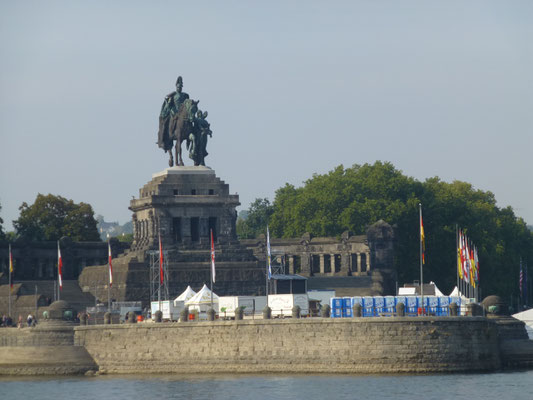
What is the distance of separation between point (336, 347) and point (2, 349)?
77.4 ft

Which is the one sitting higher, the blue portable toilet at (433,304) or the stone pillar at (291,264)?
the stone pillar at (291,264)

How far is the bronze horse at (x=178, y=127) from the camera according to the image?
418ft

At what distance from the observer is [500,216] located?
7165 inches

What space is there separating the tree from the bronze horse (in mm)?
28499

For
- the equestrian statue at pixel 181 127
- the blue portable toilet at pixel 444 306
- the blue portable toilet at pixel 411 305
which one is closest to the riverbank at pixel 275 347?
the blue portable toilet at pixel 444 306

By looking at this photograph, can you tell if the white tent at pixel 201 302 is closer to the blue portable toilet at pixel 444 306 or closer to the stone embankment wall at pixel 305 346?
the stone embankment wall at pixel 305 346

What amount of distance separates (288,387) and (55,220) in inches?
2993

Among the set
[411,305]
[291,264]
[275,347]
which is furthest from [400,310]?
[291,264]

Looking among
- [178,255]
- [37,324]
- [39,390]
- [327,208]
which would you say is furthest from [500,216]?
[39,390]

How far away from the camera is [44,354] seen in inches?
3910

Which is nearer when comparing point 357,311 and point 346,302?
point 357,311

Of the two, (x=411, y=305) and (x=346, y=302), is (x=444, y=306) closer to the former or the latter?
(x=411, y=305)

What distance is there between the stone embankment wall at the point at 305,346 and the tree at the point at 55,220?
56.4 meters

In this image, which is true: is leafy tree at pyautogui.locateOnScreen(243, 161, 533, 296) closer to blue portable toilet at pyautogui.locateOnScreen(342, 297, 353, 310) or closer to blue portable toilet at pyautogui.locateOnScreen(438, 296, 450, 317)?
blue portable toilet at pyautogui.locateOnScreen(438, 296, 450, 317)
